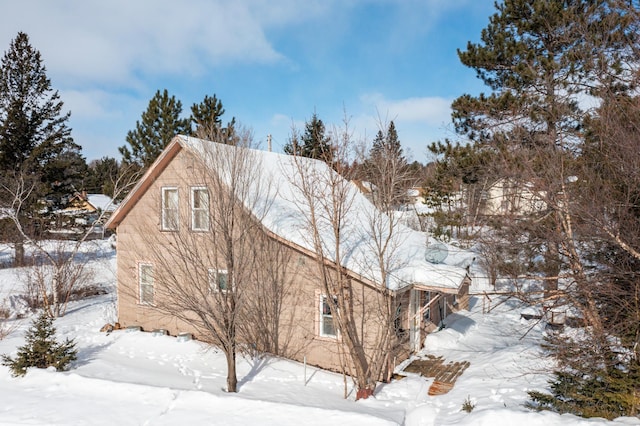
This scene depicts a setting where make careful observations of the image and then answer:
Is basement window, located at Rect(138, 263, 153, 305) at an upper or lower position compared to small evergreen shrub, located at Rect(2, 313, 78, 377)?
upper

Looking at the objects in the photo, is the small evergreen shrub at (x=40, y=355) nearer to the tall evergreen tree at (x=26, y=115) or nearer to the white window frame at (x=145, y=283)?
the white window frame at (x=145, y=283)

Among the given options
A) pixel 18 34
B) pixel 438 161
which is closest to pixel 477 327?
pixel 438 161

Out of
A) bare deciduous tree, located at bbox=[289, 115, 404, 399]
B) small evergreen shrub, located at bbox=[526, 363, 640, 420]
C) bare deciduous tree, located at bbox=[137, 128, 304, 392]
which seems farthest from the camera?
bare deciduous tree, located at bbox=[289, 115, 404, 399]

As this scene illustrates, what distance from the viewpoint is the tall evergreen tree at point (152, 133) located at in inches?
1011

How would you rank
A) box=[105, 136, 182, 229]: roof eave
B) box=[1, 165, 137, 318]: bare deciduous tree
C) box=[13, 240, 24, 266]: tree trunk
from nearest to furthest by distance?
box=[105, 136, 182, 229]: roof eave < box=[1, 165, 137, 318]: bare deciduous tree < box=[13, 240, 24, 266]: tree trunk

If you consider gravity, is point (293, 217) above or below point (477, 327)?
above

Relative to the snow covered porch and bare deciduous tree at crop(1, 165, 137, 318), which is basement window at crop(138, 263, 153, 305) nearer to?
bare deciduous tree at crop(1, 165, 137, 318)

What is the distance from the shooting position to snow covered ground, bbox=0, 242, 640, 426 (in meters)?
7.63

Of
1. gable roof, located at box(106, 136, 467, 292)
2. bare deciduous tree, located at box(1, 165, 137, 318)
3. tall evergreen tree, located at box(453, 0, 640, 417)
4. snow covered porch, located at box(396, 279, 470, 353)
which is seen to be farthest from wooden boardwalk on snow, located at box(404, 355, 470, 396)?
bare deciduous tree, located at box(1, 165, 137, 318)

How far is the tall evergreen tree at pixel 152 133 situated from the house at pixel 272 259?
13.3 m

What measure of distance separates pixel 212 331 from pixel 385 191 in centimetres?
533

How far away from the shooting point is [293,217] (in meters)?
11.6

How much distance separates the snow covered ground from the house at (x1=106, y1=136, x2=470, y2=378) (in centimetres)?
84

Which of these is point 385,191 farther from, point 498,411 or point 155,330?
point 155,330
